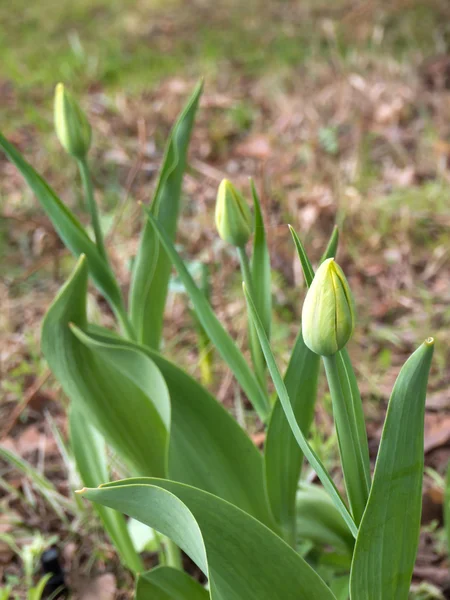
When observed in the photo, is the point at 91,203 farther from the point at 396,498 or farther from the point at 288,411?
the point at 396,498

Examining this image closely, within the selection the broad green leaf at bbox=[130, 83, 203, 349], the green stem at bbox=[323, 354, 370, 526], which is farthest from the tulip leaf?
the broad green leaf at bbox=[130, 83, 203, 349]

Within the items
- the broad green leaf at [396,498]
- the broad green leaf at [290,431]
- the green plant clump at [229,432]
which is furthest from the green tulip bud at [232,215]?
the broad green leaf at [396,498]

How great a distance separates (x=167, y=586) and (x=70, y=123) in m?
0.67

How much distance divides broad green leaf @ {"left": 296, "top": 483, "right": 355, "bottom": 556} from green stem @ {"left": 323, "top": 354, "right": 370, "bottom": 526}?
26cm

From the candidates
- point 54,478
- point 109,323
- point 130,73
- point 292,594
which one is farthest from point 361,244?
point 130,73

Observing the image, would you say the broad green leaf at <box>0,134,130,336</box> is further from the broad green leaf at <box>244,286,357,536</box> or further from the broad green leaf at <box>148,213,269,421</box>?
the broad green leaf at <box>244,286,357,536</box>

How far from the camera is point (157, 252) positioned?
1062mm

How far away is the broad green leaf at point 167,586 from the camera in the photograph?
0.85m

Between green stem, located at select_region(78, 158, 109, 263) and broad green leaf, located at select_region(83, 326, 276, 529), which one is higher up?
green stem, located at select_region(78, 158, 109, 263)

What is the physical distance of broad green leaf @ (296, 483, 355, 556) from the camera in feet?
3.37

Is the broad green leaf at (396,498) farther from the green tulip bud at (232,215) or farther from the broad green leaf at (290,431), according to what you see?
the green tulip bud at (232,215)

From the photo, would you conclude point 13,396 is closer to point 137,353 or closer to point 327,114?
point 137,353

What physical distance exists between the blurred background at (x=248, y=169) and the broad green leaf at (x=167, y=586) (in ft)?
1.28

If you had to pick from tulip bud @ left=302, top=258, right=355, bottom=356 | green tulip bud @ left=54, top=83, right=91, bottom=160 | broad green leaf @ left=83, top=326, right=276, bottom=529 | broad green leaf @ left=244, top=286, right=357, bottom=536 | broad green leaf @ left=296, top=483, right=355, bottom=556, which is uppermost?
green tulip bud @ left=54, top=83, right=91, bottom=160
